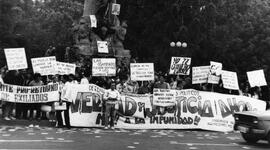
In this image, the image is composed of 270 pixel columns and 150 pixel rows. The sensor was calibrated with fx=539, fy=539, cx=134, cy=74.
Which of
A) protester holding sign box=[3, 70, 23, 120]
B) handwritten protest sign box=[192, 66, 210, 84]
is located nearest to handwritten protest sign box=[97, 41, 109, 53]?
handwritten protest sign box=[192, 66, 210, 84]

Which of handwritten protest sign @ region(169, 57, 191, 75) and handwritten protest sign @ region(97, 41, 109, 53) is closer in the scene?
handwritten protest sign @ region(169, 57, 191, 75)

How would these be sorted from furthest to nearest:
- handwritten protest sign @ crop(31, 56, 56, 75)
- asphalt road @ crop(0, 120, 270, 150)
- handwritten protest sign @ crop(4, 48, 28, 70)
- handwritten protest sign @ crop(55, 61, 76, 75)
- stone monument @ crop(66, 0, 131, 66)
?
stone monument @ crop(66, 0, 131, 66), handwritten protest sign @ crop(55, 61, 76, 75), handwritten protest sign @ crop(31, 56, 56, 75), handwritten protest sign @ crop(4, 48, 28, 70), asphalt road @ crop(0, 120, 270, 150)

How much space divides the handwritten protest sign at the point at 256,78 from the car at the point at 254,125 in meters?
5.00

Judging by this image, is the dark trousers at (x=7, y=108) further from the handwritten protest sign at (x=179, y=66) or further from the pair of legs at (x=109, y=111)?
the handwritten protest sign at (x=179, y=66)

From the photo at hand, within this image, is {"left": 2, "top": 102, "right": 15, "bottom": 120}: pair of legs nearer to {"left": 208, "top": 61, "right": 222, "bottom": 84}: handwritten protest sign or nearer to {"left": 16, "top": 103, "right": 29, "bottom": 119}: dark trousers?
{"left": 16, "top": 103, "right": 29, "bottom": 119}: dark trousers

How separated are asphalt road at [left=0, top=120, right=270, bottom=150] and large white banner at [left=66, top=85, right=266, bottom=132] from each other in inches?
26.1

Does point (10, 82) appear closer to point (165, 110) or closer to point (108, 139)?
point (165, 110)

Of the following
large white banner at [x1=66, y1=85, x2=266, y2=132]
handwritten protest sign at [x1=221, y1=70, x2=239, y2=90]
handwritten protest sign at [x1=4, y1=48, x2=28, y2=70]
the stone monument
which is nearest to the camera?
large white banner at [x1=66, y1=85, x2=266, y2=132]

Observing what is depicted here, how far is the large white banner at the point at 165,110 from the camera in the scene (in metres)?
17.8

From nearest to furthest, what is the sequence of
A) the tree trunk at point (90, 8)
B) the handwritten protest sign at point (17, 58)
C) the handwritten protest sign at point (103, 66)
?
the handwritten protest sign at point (17, 58) < the handwritten protest sign at point (103, 66) < the tree trunk at point (90, 8)

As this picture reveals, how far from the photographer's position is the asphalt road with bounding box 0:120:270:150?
12711mm

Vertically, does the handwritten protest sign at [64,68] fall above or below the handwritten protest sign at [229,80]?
above

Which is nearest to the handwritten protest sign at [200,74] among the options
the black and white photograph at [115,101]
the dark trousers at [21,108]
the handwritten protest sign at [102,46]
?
the black and white photograph at [115,101]

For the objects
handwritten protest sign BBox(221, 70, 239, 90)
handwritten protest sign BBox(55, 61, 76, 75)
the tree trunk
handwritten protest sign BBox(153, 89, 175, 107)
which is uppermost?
the tree trunk
